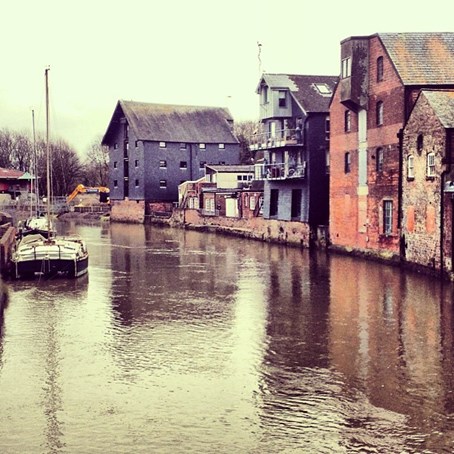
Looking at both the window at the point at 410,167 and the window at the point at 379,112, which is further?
the window at the point at 379,112

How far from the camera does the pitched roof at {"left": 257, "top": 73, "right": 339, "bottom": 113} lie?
1980 inches

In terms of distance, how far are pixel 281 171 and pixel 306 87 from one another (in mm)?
6158

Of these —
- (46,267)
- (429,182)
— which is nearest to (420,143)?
(429,182)

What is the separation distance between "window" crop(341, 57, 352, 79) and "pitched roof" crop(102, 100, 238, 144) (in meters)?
40.8

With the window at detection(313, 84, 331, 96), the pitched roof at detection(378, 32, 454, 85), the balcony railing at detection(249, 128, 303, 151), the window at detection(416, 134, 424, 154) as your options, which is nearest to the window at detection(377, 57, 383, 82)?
the pitched roof at detection(378, 32, 454, 85)

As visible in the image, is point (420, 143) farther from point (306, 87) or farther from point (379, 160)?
point (306, 87)

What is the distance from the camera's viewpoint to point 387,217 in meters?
37.0

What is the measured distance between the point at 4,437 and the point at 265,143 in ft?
137

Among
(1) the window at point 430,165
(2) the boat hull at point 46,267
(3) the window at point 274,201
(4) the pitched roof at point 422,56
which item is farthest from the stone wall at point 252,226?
(2) the boat hull at point 46,267

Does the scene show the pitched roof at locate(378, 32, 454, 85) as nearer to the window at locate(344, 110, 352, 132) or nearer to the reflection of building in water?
the window at locate(344, 110, 352, 132)

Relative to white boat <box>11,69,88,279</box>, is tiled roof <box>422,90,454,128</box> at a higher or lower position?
higher

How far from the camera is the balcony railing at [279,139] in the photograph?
164ft

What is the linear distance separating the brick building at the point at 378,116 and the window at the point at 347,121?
54mm

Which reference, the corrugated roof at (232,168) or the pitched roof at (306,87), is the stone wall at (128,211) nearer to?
the corrugated roof at (232,168)
